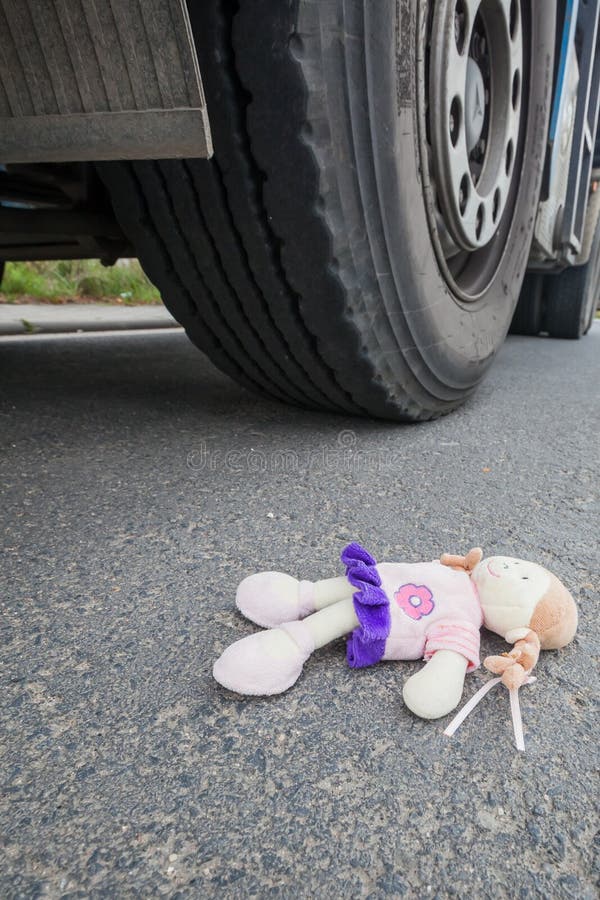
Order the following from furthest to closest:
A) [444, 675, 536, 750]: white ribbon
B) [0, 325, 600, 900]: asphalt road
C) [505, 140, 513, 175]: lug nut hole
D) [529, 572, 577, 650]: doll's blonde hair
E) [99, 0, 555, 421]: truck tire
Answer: [505, 140, 513, 175]: lug nut hole < [99, 0, 555, 421]: truck tire < [529, 572, 577, 650]: doll's blonde hair < [444, 675, 536, 750]: white ribbon < [0, 325, 600, 900]: asphalt road

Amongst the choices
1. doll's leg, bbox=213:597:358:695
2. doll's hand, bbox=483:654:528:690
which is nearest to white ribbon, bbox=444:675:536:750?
doll's hand, bbox=483:654:528:690

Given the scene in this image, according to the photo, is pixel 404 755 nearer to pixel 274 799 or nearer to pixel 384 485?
pixel 274 799

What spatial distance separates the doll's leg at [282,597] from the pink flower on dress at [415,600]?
0.23ft

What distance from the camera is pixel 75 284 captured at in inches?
200

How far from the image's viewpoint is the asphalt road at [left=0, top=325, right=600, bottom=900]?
47 cm

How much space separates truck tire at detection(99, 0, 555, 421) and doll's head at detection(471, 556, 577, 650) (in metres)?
0.59

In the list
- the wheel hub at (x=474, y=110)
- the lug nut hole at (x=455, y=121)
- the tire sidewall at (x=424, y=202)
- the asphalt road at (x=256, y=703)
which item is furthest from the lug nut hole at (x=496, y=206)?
the asphalt road at (x=256, y=703)

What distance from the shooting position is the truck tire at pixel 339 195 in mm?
981

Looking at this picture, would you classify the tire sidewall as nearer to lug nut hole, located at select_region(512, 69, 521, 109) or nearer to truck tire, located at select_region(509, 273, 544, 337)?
lug nut hole, located at select_region(512, 69, 521, 109)

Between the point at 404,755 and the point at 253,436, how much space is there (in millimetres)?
935

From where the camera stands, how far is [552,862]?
0.47 metres

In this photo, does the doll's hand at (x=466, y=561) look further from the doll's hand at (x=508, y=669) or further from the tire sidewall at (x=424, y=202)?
the tire sidewall at (x=424, y=202)

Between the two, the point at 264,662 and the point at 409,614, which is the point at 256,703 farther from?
the point at 409,614

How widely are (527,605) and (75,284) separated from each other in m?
5.05
